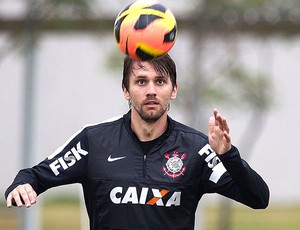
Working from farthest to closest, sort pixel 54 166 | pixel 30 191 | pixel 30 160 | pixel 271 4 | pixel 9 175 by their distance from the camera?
pixel 9 175 → pixel 271 4 → pixel 30 160 → pixel 54 166 → pixel 30 191

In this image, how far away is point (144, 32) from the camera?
19.9 ft

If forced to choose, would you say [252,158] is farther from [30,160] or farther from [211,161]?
[211,161]

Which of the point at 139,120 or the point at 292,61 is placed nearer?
the point at 139,120

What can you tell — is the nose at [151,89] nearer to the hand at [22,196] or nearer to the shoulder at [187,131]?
the shoulder at [187,131]

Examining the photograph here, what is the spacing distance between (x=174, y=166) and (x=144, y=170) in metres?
0.19

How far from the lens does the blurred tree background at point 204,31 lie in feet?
47.4

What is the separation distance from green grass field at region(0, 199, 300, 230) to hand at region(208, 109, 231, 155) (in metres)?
13.1

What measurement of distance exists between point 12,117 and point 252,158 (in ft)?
15.8

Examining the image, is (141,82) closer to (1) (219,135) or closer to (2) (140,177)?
(2) (140,177)

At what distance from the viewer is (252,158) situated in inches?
744

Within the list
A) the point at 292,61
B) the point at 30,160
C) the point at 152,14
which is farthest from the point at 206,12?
the point at 152,14

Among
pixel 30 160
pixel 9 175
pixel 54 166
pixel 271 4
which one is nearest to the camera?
pixel 54 166

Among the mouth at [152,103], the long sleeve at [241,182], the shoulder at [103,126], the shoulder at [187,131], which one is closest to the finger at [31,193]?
the shoulder at [103,126]

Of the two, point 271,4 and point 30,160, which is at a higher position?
point 271,4
